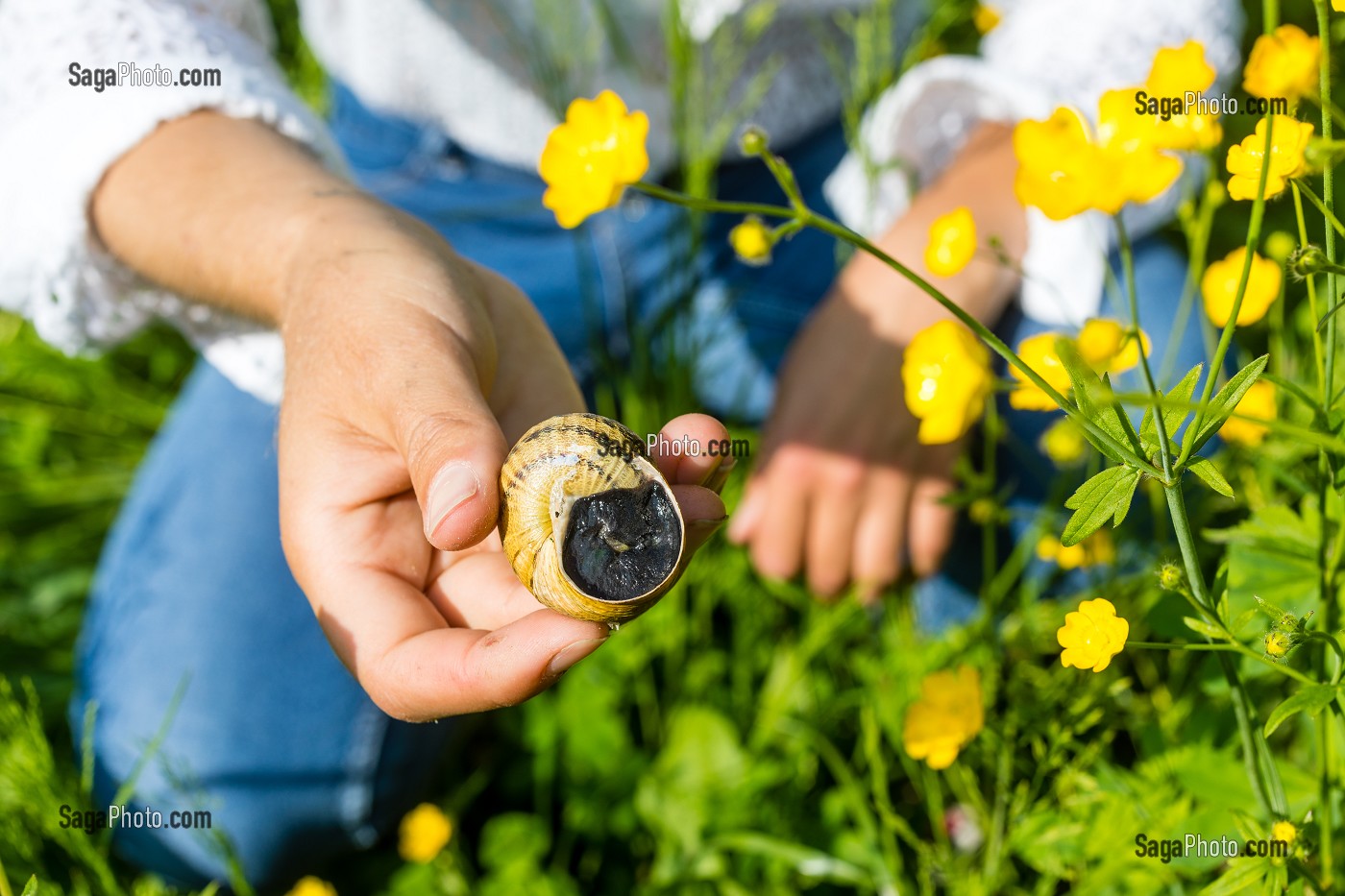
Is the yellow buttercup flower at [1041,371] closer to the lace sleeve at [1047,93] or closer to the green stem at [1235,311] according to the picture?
the green stem at [1235,311]

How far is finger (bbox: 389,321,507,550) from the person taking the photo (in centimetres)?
72

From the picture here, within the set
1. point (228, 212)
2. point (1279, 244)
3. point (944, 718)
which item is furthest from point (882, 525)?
point (228, 212)

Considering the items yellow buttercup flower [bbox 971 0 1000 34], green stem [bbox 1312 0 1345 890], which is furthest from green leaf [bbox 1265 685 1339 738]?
yellow buttercup flower [bbox 971 0 1000 34]

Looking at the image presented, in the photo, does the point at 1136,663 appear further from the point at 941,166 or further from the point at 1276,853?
the point at 941,166

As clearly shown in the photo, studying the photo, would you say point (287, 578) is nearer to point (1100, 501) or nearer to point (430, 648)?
point (430, 648)

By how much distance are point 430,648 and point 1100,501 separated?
481mm

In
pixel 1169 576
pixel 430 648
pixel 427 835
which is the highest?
pixel 1169 576

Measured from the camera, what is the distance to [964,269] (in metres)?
1.37

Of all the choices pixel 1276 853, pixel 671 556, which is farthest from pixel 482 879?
pixel 1276 853

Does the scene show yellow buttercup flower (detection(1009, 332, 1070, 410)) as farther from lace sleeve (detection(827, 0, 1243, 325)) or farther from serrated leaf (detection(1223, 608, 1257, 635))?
lace sleeve (detection(827, 0, 1243, 325))

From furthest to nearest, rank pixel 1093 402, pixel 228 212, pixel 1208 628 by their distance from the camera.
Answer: pixel 228 212
pixel 1208 628
pixel 1093 402

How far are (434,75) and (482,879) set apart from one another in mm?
1154

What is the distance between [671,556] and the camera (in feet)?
2.60

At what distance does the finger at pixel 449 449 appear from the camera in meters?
0.72
